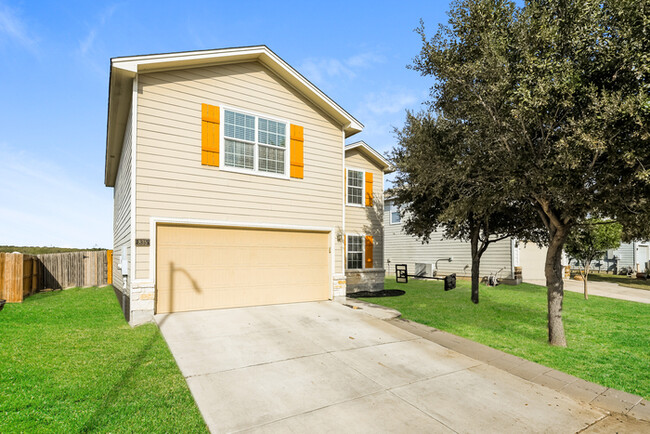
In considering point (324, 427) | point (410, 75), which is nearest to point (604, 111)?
point (410, 75)

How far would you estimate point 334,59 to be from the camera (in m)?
13.7

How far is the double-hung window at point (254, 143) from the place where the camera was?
28.6 ft

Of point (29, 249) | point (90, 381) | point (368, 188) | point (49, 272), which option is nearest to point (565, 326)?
point (368, 188)

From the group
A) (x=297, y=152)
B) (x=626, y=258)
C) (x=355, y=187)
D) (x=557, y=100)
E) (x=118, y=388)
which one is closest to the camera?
(x=118, y=388)

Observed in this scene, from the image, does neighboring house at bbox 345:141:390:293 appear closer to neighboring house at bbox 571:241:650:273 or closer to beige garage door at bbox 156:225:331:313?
beige garage door at bbox 156:225:331:313

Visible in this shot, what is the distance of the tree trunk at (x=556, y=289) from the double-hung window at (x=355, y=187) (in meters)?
8.27

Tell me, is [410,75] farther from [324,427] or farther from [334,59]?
[324,427]

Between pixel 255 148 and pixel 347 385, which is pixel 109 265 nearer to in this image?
pixel 255 148

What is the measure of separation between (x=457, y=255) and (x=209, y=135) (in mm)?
18617

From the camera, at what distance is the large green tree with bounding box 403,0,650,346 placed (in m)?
5.29

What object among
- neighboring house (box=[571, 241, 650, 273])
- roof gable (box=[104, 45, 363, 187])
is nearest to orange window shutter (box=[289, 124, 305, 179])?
roof gable (box=[104, 45, 363, 187])

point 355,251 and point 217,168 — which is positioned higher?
point 217,168

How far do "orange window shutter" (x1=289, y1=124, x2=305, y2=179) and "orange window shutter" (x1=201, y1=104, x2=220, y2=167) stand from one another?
217 cm

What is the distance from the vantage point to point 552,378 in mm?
5227
